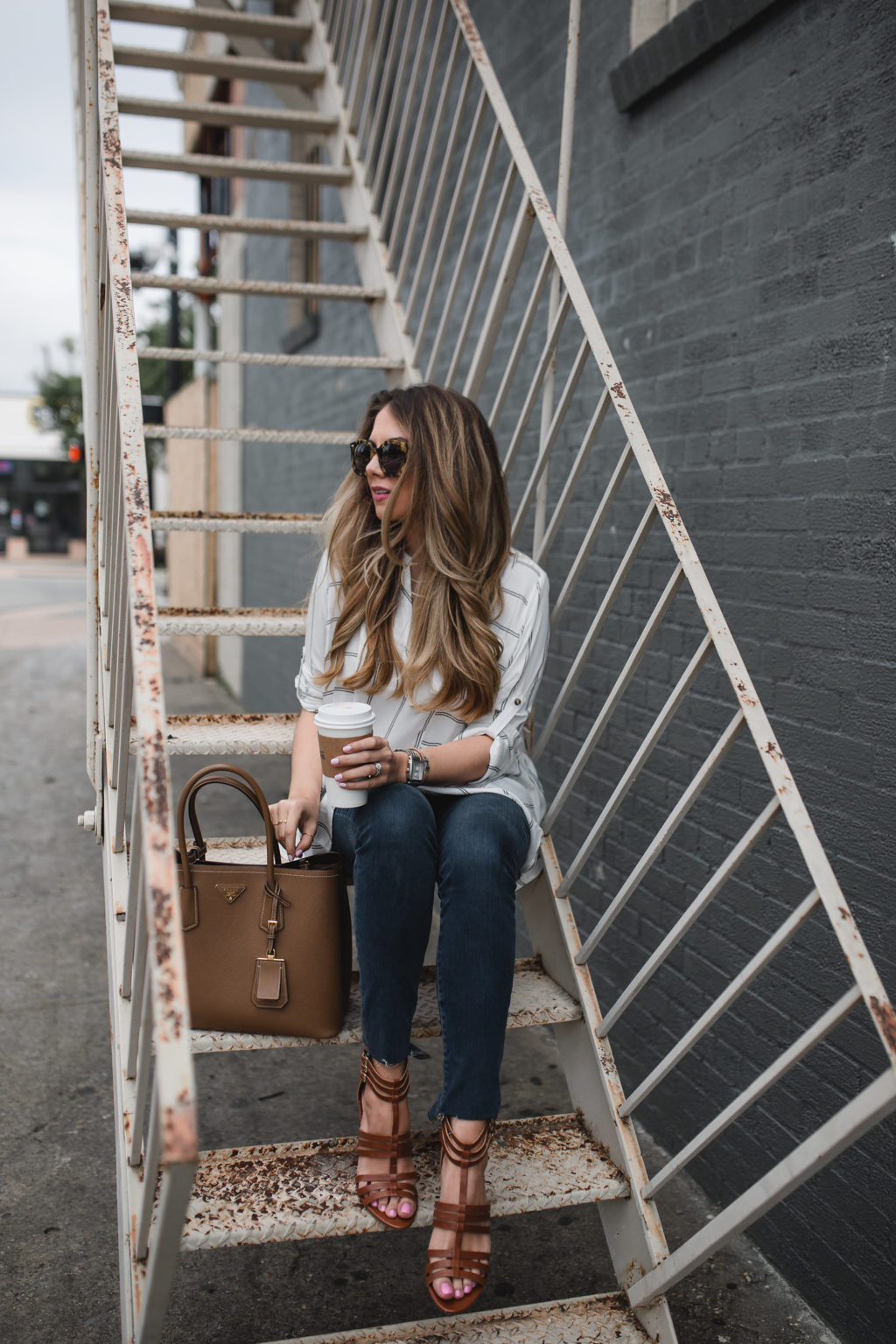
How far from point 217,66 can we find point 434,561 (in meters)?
2.48

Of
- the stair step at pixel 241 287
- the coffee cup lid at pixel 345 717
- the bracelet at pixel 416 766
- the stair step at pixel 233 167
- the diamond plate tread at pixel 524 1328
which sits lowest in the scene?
the diamond plate tread at pixel 524 1328

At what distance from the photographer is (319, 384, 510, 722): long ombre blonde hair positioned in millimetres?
2070

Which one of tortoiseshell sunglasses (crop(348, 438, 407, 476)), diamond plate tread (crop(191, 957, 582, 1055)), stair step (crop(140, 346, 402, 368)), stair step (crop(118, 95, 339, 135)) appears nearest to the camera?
diamond plate tread (crop(191, 957, 582, 1055))

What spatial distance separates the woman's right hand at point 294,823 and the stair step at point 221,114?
257 centimetres

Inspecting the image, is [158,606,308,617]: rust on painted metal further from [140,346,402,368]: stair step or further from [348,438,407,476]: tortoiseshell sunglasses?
[140,346,402,368]: stair step

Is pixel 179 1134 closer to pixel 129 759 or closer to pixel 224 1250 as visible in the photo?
pixel 129 759

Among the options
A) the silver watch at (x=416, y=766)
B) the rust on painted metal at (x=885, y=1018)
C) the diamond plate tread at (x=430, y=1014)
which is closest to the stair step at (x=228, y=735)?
the silver watch at (x=416, y=766)

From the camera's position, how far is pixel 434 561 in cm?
213

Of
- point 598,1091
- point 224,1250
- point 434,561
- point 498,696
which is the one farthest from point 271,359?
point 224,1250

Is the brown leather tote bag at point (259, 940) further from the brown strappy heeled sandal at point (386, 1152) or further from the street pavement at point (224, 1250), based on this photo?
the street pavement at point (224, 1250)

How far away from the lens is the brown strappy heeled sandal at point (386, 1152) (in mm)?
1746

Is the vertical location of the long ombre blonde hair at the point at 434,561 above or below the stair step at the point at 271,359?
below

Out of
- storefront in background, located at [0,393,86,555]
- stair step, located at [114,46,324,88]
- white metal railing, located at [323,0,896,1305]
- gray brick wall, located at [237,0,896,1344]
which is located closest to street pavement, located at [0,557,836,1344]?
gray brick wall, located at [237,0,896,1344]

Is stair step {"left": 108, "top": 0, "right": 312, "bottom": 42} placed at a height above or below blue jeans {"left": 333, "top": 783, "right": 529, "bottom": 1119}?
above
